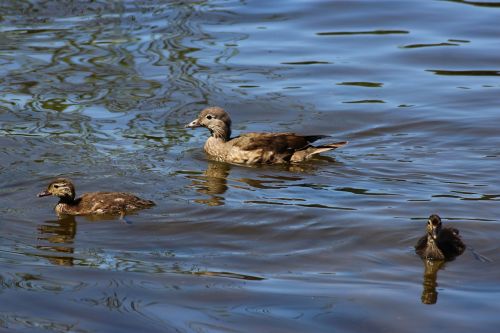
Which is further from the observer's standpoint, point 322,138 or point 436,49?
point 436,49

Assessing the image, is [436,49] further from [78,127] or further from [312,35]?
[78,127]

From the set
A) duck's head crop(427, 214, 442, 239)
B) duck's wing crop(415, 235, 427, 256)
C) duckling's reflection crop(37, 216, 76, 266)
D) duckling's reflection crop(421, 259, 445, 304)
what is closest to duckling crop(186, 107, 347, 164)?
duckling's reflection crop(37, 216, 76, 266)

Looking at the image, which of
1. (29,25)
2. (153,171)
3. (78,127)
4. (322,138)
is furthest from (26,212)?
(29,25)

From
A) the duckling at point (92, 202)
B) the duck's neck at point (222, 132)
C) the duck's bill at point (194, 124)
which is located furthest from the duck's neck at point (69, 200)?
the duck's bill at point (194, 124)

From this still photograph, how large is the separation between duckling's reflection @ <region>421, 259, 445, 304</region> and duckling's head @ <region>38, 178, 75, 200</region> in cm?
359

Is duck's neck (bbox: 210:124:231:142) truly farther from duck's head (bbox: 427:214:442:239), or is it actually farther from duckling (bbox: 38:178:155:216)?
duck's head (bbox: 427:214:442:239)

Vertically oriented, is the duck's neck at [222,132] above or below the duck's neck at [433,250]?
below

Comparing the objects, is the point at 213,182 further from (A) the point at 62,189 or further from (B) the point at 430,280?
(B) the point at 430,280

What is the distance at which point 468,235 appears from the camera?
33.7 feet

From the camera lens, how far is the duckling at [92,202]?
11.0 meters

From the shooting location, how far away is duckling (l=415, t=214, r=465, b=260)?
9.55 metres

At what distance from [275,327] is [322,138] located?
5777mm

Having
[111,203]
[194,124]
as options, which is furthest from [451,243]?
[194,124]

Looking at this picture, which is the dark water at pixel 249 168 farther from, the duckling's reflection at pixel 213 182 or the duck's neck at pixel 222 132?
the duck's neck at pixel 222 132
